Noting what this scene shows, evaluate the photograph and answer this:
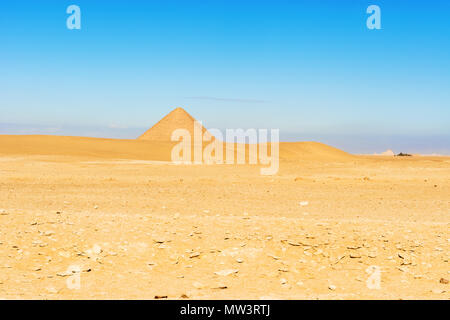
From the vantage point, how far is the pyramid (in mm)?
110625

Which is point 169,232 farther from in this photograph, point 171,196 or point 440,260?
point 171,196

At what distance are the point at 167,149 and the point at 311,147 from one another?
39141 mm

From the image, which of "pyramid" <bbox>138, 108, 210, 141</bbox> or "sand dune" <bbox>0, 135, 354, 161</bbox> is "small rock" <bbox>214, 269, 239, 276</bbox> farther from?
"pyramid" <bbox>138, 108, 210, 141</bbox>

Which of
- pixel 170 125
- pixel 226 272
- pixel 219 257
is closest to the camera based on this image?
pixel 226 272

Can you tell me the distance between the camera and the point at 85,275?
22.5 ft

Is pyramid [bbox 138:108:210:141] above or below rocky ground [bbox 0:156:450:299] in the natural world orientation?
above

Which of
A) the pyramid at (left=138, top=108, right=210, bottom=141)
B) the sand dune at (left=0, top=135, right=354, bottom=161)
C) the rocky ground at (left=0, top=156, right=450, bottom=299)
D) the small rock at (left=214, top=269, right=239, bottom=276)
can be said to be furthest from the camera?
the pyramid at (left=138, top=108, right=210, bottom=141)

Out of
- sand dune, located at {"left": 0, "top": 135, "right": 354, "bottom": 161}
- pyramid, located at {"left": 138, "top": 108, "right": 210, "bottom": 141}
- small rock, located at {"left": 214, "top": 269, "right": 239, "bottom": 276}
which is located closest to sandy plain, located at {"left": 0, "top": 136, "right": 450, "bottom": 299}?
small rock, located at {"left": 214, "top": 269, "right": 239, "bottom": 276}

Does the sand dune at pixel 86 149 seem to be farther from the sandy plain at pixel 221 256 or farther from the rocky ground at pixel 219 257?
the rocky ground at pixel 219 257

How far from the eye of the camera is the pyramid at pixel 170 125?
111 meters

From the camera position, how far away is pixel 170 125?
11350 centimetres

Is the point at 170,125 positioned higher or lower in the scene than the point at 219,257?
higher

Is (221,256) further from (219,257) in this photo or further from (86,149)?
(86,149)

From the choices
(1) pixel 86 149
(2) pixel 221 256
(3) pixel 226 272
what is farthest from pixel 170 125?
(3) pixel 226 272
